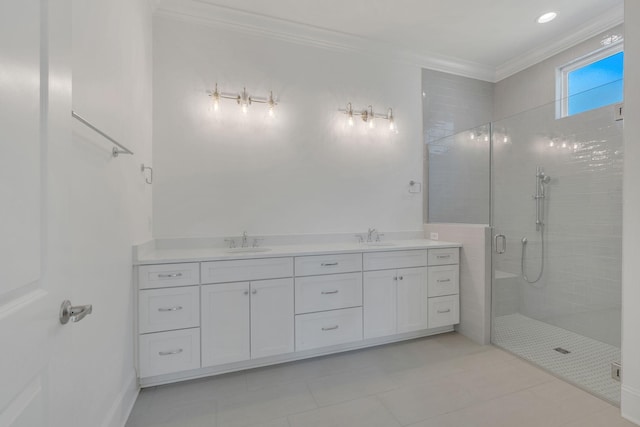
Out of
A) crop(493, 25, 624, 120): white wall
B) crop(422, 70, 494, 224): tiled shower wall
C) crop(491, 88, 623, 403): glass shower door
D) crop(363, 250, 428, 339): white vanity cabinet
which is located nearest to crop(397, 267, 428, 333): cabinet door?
crop(363, 250, 428, 339): white vanity cabinet

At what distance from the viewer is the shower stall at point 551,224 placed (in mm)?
2299

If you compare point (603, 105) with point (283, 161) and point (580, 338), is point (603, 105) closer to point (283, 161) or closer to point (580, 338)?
point (580, 338)

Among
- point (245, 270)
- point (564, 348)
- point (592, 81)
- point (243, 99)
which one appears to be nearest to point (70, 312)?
point (245, 270)

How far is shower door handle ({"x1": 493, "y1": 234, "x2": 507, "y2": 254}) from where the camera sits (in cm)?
265

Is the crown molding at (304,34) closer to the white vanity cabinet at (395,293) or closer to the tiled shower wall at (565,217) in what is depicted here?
the tiled shower wall at (565,217)

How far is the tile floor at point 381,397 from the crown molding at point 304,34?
9.55ft

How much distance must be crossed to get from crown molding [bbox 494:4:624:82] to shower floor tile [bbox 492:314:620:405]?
2.82 m

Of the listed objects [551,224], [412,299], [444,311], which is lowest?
[444,311]

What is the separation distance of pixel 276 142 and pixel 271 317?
1562mm

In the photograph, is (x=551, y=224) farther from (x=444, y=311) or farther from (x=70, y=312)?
(x=70, y=312)

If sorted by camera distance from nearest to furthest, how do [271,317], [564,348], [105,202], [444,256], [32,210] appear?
[32,210] < [105,202] < [271,317] < [564,348] < [444,256]

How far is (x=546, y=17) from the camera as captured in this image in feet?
8.61

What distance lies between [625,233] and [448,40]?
2.38 m

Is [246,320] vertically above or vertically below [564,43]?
below
